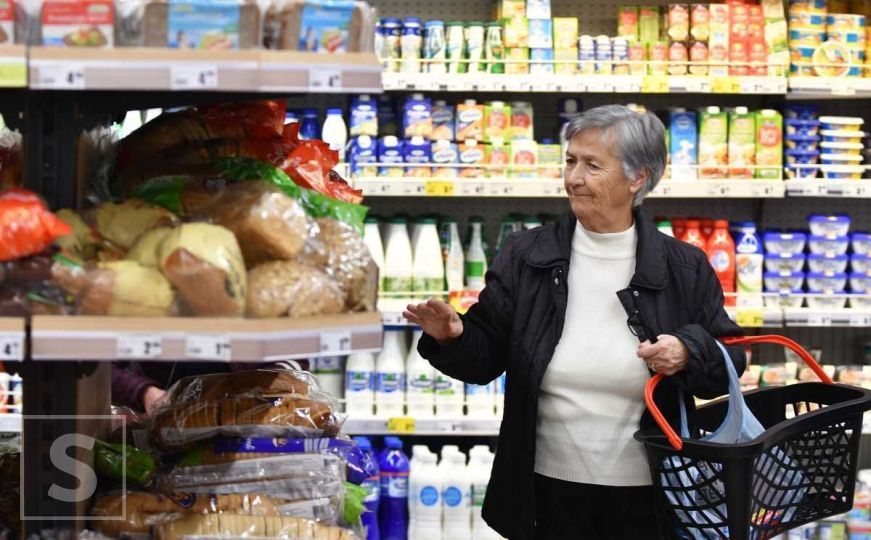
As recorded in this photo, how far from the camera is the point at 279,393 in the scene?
1899 mm

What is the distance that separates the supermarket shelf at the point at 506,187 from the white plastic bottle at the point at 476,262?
0.77 feet

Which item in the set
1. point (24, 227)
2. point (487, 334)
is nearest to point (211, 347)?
point (24, 227)

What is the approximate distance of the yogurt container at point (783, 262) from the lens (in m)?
4.00

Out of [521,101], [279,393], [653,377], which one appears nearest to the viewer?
[279,393]

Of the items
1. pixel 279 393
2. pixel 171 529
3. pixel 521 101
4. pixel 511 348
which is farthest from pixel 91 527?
pixel 521 101

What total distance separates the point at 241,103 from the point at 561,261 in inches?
31.5

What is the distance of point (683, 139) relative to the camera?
3.97 m

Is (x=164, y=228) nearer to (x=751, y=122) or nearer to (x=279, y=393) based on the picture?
(x=279, y=393)

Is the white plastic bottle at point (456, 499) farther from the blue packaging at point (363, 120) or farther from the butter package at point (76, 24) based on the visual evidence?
the butter package at point (76, 24)

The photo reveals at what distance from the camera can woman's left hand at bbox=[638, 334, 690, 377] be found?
2.16 m

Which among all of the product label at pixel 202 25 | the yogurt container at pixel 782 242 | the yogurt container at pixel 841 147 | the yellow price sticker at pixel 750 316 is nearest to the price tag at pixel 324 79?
the product label at pixel 202 25

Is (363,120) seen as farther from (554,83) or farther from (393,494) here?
(393,494)

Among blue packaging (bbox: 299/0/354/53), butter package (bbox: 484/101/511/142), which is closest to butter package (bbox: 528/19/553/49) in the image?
butter package (bbox: 484/101/511/142)

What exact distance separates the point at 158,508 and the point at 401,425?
2.09 metres
